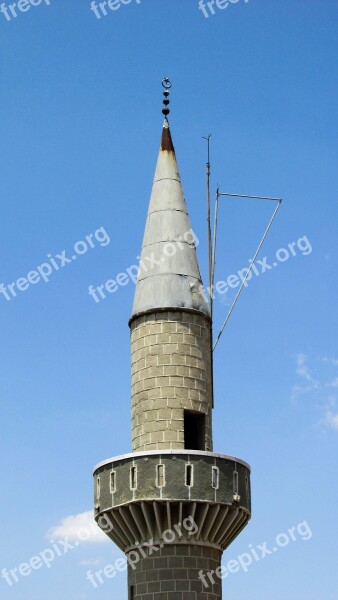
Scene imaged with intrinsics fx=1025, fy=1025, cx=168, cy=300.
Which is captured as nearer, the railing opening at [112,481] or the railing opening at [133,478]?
the railing opening at [133,478]

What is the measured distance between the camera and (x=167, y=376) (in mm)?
27844

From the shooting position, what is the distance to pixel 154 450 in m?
26.6

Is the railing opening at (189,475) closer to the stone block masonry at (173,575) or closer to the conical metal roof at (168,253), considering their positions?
the stone block masonry at (173,575)

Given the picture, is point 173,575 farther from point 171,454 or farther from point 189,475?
point 171,454

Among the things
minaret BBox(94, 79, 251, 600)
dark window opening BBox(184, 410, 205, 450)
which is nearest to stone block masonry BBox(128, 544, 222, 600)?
minaret BBox(94, 79, 251, 600)

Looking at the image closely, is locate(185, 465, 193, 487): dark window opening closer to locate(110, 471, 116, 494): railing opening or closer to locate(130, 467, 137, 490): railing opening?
locate(130, 467, 137, 490): railing opening

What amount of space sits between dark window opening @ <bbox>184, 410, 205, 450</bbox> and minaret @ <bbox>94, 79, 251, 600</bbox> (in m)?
0.03

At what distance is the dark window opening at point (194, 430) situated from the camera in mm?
28125

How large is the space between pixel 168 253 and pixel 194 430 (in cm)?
512

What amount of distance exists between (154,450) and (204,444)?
1972 millimetres

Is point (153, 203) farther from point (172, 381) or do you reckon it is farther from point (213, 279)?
point (172, 381)

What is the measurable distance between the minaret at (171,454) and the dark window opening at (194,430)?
0.03 metres

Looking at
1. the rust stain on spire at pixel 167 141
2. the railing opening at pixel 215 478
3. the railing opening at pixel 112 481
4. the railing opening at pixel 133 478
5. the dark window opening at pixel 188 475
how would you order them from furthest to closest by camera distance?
the rust stain on spire at pixel 167 141
the railing opening at pixel 112 481
the railing opening at pixel 215 478
the railing opening at pixel 133 478
the dark window opening at pixel 188 475

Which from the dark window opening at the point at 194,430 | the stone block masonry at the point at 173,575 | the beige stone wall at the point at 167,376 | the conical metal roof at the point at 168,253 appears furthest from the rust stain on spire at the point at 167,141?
the stone block masonry at the point at 173,575
